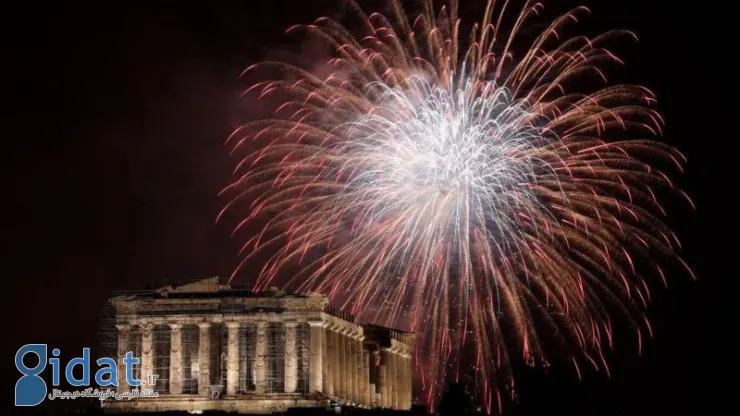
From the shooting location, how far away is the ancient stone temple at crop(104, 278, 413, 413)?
103125mm

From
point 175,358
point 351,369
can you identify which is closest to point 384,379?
point 351,369

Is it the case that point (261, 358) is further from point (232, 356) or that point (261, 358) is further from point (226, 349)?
point (226, 349)

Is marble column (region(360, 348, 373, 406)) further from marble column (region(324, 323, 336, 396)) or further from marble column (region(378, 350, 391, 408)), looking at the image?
marble column (region(324, 323, 336, 396))

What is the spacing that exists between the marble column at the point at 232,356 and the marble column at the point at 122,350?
846 cm

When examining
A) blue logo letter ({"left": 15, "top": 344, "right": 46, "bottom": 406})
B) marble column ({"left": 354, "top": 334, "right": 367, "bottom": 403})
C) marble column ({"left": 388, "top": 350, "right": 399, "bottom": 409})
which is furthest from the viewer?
marble column ({"left": 388, "top": 350, "right": 399, "bottom": 409})

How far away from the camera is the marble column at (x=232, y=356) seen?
103m

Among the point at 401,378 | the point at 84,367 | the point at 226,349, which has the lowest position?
the point at 84,367

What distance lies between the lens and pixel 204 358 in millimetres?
104312

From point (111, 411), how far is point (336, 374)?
770 inches

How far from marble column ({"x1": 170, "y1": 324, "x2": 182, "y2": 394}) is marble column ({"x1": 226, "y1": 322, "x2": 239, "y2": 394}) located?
4001 millimetres

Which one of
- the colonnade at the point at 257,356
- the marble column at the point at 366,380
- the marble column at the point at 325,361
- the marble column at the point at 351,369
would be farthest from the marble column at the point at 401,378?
the marble column at the point at 325,361

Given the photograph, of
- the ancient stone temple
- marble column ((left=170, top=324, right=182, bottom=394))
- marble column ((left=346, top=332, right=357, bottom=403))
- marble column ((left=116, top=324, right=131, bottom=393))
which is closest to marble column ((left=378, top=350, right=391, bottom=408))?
marble column ((left=346, top=332, right=357, bottom=403))

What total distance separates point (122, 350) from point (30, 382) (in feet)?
50.5

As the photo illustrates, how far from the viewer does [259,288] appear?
10575 cm
